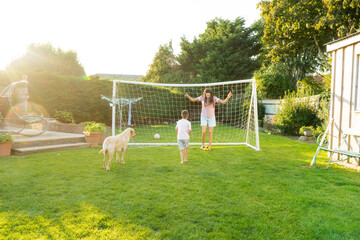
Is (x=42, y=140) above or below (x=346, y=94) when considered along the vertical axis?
below

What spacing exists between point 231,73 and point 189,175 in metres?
20.2

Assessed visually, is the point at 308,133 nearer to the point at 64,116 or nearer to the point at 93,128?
the point at 93,128

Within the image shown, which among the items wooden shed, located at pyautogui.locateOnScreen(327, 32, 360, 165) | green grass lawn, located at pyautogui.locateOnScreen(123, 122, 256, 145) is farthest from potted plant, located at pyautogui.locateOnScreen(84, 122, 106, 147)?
wooden shed, located at pyautogui.locateOnScreen(327, 32, 360, 165)

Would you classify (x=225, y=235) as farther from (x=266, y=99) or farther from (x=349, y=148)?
(x=266, y=99)

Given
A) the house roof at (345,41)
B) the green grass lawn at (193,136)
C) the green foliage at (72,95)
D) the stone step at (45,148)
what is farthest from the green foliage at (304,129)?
the green foliage at (72,95)

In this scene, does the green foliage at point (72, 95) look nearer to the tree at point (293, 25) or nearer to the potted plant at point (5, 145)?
the potted plant at point (5, 145)

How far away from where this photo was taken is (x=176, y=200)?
3.08 m

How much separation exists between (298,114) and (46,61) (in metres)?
17.6

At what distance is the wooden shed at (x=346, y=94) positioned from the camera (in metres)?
4.93

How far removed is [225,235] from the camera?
2.26 m

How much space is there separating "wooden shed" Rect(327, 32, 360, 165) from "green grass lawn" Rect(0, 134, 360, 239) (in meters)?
0.73

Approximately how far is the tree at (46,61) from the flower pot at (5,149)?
13424 millimetres

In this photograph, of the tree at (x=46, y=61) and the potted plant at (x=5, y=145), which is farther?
the tree at (x=46, y=61)

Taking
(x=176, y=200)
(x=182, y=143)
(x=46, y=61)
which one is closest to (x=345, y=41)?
(x=182, y=143)
